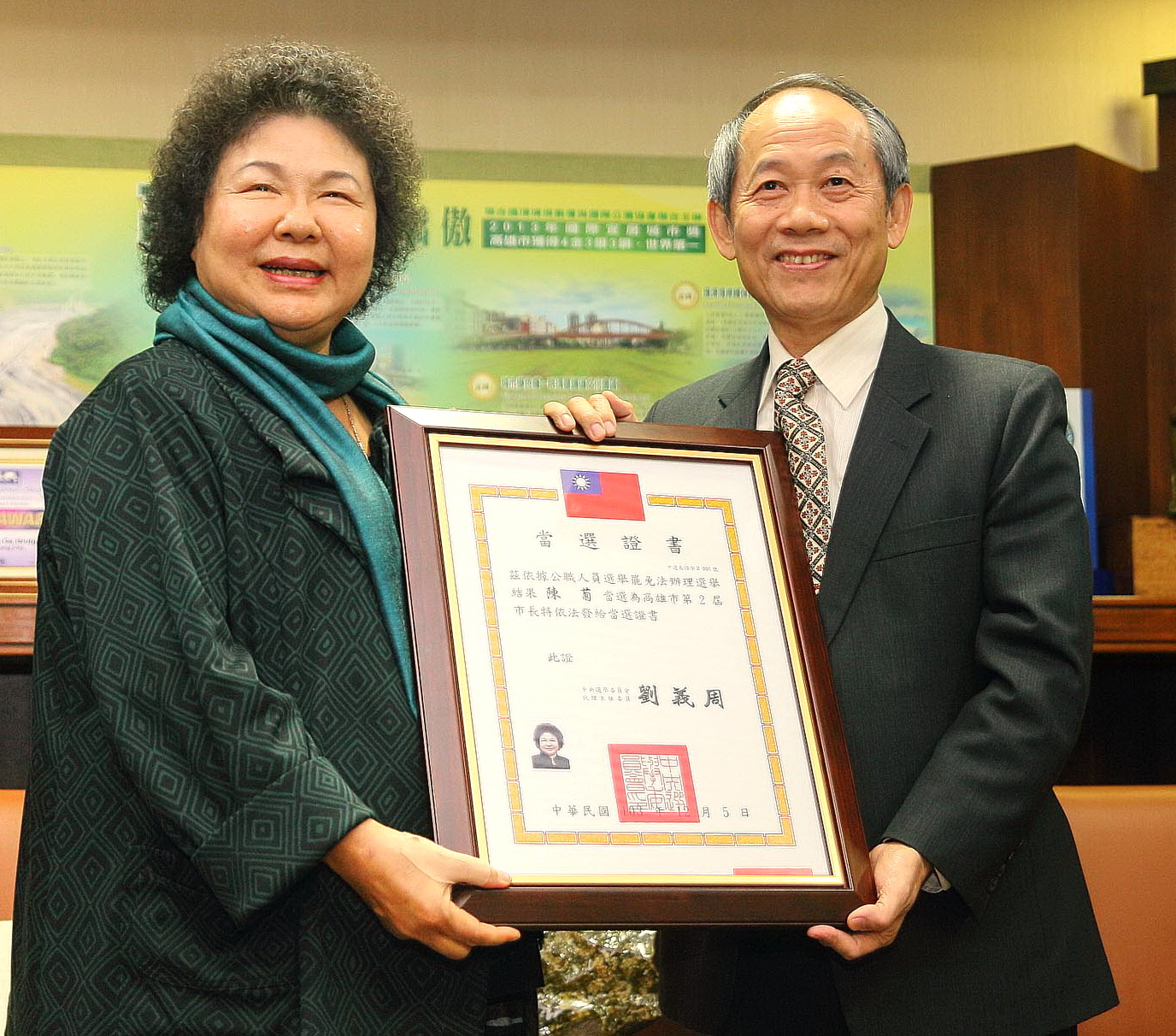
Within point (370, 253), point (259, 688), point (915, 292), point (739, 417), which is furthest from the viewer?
point (915, 292)

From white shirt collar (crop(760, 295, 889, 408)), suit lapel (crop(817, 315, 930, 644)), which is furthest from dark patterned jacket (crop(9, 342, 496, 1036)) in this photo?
white shirt collar (crop(760, 295, 889, 408))

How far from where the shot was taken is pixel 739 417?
1.80m

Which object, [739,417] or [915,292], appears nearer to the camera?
[739,417]

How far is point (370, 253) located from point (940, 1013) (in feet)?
3.50

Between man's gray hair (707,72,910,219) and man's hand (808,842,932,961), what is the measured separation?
84 cm

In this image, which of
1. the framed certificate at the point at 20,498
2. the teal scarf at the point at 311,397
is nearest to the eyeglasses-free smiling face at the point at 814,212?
the teal scarf at the point at 311,397

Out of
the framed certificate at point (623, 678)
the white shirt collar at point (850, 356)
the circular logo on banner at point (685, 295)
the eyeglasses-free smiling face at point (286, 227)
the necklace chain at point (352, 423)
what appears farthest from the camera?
the circular logo on banner at point (685, 295)

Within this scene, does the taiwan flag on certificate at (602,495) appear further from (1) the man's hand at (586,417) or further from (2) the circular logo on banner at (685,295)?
(2) the circular logo on banner at (685,295)

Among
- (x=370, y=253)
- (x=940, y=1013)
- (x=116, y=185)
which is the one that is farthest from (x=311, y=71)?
(x=116, y=185)

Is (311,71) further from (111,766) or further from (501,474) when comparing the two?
(111,766)

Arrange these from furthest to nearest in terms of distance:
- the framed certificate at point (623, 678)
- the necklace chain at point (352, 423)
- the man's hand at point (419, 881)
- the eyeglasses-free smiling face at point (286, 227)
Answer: the necklace chain at point (352, 423)
the eyeglasses-free smiling face at point (286, 227)
the framed certificate at point (623, 678)
the man's hand at point (419, 881)

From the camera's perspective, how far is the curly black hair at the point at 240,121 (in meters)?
1.48

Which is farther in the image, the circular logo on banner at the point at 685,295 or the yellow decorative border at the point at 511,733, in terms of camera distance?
the circular logo on banner at the point at 685,295

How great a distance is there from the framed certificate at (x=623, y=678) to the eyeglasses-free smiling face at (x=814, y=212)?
25 cm
